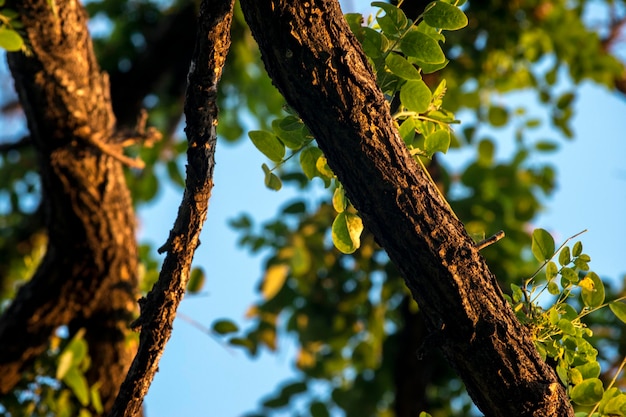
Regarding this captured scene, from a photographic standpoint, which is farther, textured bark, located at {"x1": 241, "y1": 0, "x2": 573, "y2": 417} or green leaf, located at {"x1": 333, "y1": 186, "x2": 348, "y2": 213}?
green leaf, located at {"x1": 333, "y1": 186, "x2": 348, "y2": 213}

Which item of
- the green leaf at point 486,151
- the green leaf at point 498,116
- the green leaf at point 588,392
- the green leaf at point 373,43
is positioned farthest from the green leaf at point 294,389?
the green leaf at point 373,43

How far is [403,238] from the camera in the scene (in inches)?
35.4

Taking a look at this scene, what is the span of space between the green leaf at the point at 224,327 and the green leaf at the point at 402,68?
3.21 feet

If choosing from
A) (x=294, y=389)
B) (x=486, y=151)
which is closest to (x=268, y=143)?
(x=294, y=389)

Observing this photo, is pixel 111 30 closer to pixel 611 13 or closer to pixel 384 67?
pixel 611 13

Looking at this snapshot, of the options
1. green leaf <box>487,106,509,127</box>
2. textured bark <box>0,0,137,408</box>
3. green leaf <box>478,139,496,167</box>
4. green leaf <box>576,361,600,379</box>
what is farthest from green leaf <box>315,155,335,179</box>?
green leaf <box>487,106,509,127</box>

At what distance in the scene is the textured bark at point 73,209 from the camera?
4.79 feet

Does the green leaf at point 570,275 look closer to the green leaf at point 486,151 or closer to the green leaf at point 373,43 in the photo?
the green leaf at point 373,43

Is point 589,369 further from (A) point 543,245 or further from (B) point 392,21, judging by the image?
(B) point 392,21

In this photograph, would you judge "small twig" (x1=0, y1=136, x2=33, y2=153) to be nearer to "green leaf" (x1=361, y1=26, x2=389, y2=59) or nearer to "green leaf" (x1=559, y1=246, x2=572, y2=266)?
"green leaf" (x1=361, y1=26, x2=389, y2=59)

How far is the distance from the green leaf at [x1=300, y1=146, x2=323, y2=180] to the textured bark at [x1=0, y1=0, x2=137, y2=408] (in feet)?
1.98

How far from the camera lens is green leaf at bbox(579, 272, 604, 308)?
3.28 ft

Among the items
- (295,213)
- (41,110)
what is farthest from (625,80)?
(41,110)

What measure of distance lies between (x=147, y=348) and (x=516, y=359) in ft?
1.51
